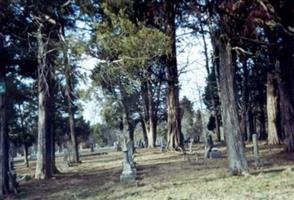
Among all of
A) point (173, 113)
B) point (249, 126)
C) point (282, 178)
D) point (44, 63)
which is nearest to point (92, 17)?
point (44, 63)

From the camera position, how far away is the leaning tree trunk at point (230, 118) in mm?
15276

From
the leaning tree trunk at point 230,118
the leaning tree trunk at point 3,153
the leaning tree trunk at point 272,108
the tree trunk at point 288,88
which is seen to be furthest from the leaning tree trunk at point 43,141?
the leaning tree trunk at point 272,108

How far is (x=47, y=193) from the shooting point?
16.2m

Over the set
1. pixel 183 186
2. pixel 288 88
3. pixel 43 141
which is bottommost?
pixel 183 186

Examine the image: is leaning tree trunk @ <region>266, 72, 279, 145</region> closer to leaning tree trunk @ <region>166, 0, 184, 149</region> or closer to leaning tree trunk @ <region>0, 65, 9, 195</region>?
leaning tree trunk @ <region>166, 0, 184, 149</region>

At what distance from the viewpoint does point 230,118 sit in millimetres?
15570

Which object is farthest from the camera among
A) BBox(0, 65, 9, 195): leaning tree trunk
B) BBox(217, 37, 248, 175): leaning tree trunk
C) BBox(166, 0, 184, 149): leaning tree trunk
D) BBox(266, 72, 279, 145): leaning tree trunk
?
BBox(266, 72, 279, 145): leaning tree trunk

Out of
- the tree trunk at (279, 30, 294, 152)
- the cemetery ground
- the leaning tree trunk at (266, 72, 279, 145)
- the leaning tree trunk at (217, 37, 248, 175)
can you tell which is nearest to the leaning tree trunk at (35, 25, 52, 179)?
the cemetery ground

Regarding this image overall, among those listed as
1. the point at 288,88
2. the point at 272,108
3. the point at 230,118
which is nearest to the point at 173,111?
the point at 272,108

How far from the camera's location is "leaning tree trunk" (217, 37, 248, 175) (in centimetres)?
1528

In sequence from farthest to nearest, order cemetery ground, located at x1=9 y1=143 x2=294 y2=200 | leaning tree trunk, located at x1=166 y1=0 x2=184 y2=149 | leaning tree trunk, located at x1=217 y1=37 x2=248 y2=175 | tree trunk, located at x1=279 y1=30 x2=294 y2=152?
leaning tree trunk, located at x1=166 y1=0 x2=184 y2=149 → tree trunk, located at x1=279 y1=30 x2=294 y2=152 → leaning tree trunk, located at x1=217 y1=37 x2=248 y2=175 → cemetery ground, located at x1=9 y1=143 x2=294 y2=200

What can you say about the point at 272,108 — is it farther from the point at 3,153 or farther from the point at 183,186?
the point at 3,153

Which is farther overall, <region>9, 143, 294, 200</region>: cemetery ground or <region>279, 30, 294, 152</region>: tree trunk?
<region>279, 30, 294, 152</region>: tree trunk

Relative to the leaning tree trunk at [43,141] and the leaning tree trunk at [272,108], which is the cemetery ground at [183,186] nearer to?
the leaning tree trunk at [43,141]
